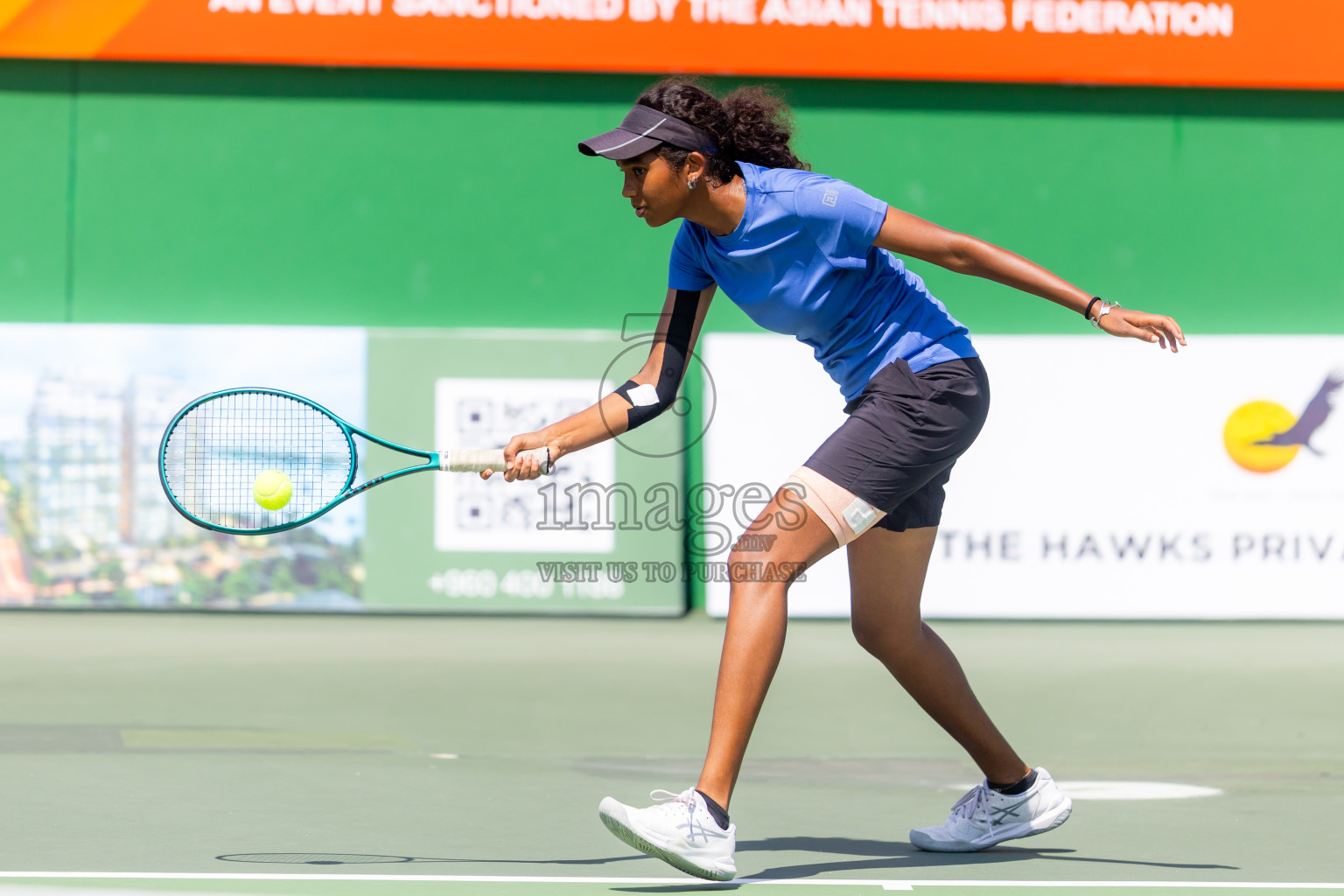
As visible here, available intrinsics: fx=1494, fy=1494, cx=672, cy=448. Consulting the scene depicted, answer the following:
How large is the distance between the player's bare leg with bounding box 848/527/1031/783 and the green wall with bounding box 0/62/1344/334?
5035 millimetres

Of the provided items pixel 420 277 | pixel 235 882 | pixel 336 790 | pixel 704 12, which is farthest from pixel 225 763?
pixel 704 12

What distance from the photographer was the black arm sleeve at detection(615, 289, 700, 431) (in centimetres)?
348

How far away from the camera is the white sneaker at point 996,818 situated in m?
3.54

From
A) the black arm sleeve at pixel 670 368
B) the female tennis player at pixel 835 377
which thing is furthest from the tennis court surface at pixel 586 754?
the black arm sleeve at pixel 670 368

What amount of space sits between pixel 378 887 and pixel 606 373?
15.7 ft

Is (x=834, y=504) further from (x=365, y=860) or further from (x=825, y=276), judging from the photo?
(x=365, y=860)

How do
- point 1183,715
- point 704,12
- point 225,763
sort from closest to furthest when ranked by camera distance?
point 225,763 < point 1183,715 < point 704,12

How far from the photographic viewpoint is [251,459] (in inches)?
182

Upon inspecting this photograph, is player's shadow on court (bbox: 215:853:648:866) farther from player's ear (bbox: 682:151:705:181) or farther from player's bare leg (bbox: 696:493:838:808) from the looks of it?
player's ear (bbox: 682:151:705:181)

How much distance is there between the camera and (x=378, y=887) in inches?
121

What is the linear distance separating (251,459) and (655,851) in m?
2.25

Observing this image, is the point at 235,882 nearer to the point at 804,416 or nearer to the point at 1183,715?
the point at 1183,715

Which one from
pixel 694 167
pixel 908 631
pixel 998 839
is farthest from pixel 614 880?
pixel 694 167

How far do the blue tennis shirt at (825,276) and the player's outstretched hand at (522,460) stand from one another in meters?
0.53
